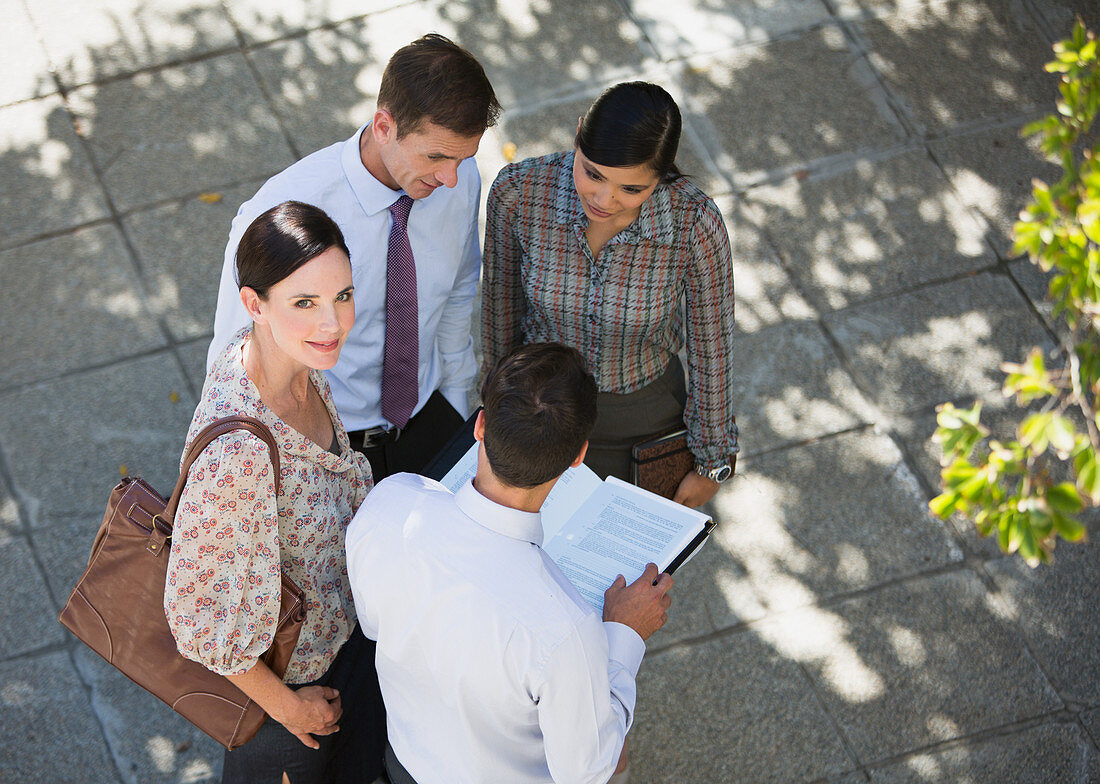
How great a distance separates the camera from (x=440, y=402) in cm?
357

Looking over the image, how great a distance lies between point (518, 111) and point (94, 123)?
222 centimetres

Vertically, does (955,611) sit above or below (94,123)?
below

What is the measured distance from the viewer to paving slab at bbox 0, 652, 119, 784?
369 centimetres

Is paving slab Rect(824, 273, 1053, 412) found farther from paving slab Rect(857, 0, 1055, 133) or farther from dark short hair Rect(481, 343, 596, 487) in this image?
dark short hair Rect(481, 343, 596, 487)

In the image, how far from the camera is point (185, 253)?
4910 mm

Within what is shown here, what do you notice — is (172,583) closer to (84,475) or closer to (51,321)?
(84,475)

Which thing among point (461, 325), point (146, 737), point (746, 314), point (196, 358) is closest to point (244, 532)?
point (461, 325)

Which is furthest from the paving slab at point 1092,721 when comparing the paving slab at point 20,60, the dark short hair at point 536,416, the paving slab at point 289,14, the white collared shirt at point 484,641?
the paving slab at point 20,60

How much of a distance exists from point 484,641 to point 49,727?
98.7 inches

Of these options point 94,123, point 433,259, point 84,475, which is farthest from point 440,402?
point 94,123

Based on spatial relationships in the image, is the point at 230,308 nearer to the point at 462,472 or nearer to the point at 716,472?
the point at 462,472

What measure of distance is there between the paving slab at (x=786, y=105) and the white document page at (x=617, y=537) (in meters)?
2.92

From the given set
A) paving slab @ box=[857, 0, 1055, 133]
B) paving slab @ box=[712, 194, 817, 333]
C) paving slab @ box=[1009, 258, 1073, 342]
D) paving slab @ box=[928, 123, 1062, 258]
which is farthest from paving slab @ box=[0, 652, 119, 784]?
paving slab @ box=[857, 0, 1055, 133]

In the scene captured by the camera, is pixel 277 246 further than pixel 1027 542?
Yes
